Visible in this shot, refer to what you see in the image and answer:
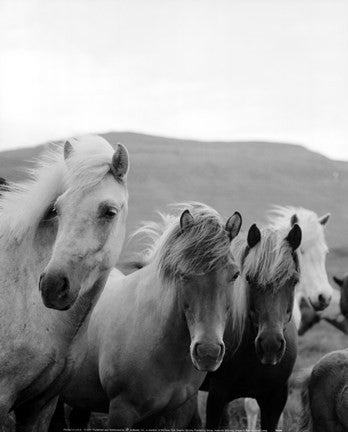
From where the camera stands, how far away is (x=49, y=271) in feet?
14.7

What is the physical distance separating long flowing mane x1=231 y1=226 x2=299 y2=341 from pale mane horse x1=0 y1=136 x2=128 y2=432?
1.54m

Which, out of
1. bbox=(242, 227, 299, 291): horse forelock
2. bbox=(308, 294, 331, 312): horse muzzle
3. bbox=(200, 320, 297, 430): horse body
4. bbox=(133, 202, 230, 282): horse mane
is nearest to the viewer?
bbox=(133, 202, 230, 282): horse mane

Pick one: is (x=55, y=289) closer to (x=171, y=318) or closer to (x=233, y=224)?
(x=171, y=318)

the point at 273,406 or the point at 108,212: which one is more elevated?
the point at 108,212

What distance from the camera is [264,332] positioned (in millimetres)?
5961

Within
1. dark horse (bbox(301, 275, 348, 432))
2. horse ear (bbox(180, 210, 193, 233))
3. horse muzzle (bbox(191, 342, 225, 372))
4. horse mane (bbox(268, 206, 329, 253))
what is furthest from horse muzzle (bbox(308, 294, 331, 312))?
horse muzzle (bbox(191, 342, 225, 372))

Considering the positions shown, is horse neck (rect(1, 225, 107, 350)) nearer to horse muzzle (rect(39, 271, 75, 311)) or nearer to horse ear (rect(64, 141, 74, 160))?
horse muzzle (rect(39, 271, 75, 311))

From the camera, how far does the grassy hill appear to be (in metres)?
47.7

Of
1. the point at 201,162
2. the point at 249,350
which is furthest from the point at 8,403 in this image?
the point at 201,162

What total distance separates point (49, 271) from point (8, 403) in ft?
2.72

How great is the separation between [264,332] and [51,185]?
2.01m

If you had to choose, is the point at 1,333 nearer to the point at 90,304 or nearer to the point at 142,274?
the point at 90,304

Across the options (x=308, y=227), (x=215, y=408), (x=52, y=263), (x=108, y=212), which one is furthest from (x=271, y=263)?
(x=308, y=227)

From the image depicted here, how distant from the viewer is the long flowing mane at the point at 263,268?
6.14 meters
